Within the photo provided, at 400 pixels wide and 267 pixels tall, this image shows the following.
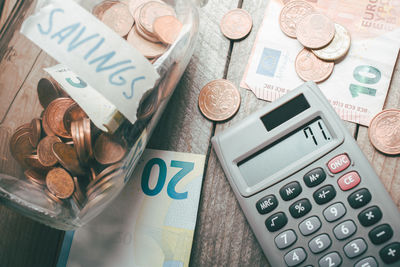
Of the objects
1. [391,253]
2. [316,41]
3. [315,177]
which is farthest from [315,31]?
[391,253]

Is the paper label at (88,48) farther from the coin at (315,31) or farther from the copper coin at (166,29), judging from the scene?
the coin at (315,31)

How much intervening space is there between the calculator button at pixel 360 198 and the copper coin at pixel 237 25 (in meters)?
0.28

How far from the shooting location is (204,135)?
52cm

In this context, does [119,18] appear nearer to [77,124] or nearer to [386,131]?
[77,124]

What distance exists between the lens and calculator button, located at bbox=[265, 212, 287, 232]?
447mm

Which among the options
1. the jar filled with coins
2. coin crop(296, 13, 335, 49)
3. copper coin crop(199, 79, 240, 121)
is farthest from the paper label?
coin crop(296, 13, 335, 49)

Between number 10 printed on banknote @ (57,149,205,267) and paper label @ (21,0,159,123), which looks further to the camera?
number 10 printed on banknote @ (57,149,205,267)

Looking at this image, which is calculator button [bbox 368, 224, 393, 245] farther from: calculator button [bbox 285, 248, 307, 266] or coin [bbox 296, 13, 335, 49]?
coin [bbox 296, 13, 335, 49]

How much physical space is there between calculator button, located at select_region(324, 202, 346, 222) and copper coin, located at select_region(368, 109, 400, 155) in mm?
111

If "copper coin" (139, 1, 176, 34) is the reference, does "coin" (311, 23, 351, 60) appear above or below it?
above

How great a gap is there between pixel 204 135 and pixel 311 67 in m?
0.19

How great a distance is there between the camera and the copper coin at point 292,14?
52cm

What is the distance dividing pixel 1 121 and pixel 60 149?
102mm

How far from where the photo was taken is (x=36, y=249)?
0.52m
